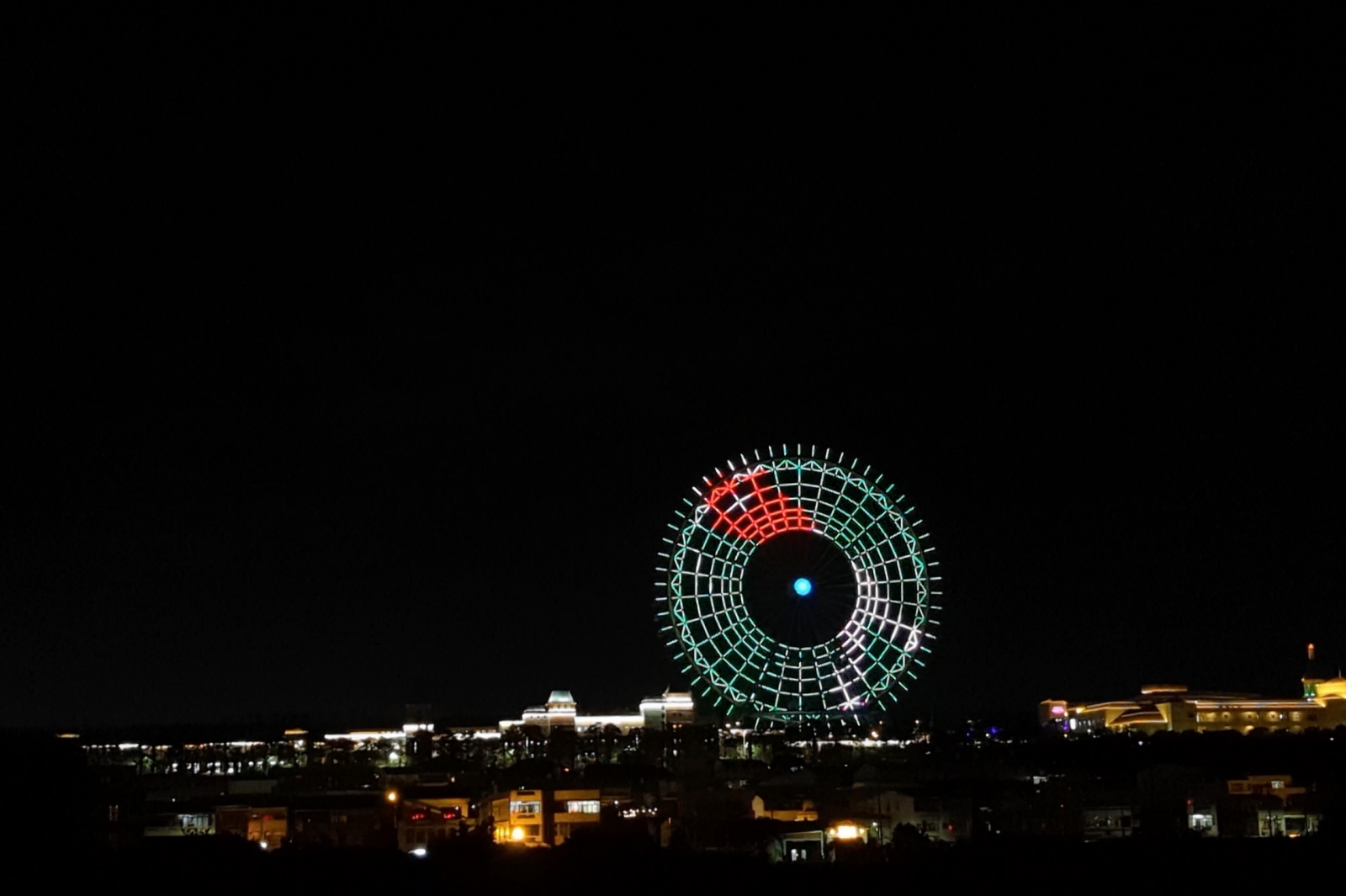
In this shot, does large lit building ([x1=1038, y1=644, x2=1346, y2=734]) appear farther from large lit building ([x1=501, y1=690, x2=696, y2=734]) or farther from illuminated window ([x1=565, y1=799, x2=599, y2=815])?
illuminated window ([x1=565, y1=799, x2=599, y2=815])

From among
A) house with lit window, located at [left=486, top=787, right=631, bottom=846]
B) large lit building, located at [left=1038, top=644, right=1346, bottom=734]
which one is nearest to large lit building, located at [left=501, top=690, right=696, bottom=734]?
large lit building, located at [left=1038, top=644, right=1346, bottom=734]

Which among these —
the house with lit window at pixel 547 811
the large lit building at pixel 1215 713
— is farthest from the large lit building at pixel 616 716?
the house with lit window at pixel 547 811

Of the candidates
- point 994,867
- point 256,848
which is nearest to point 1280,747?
point 994,867

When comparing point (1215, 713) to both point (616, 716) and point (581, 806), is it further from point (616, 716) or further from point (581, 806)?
point (581, 806)

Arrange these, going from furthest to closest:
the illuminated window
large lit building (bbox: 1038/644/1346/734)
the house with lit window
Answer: large lit building (bbox: 1038/644/1346/734) < the illuminated window < the house with lit window

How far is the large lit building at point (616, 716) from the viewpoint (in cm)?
9019

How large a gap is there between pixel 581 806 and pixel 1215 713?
2023 inches

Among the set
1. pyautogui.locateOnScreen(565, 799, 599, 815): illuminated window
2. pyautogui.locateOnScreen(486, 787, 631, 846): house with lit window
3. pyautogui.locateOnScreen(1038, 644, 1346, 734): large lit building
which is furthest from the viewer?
pyautogui.locateOnScreen(1038, 644, 1346, 734): large lit building

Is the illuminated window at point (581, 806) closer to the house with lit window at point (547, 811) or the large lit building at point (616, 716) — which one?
the house with lit window at point (547, 811)

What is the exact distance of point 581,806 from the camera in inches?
1610

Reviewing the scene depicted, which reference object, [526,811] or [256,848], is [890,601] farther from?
[256,848]

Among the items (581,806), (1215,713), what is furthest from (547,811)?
(1215,713)

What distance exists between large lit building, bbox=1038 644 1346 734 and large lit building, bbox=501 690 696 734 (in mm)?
18565

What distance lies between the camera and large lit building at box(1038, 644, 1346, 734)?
83.0m
